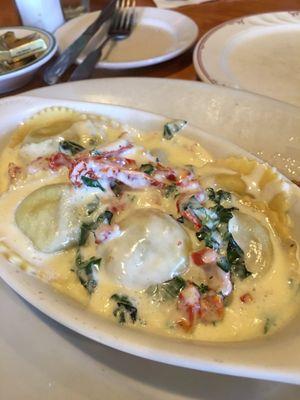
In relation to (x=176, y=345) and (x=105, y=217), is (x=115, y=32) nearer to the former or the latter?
(x=105, y=217)

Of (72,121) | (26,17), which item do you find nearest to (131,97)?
(72,121)

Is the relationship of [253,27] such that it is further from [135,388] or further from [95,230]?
[135,388]

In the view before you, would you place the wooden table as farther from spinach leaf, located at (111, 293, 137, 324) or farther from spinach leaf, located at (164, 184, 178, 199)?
spinach leaf, located at (111, 293, 137, 324)

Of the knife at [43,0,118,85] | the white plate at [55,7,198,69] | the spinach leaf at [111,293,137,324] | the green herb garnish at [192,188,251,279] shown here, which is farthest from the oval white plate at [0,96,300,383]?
the white plate at [55,7,198,69]

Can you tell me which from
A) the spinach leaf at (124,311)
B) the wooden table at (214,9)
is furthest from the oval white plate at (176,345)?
the wooden table at (214,9)

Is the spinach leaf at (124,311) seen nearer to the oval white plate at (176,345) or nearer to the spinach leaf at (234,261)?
the oval white plate at (176,345)

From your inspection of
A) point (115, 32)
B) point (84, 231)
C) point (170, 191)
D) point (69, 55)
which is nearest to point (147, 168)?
point (170, 191)
